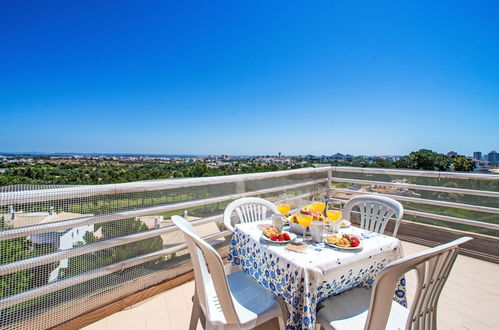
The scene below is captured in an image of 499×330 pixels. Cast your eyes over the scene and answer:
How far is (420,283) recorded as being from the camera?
82cm

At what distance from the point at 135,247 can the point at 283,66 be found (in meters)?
8.21

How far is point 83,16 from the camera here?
23.3ft

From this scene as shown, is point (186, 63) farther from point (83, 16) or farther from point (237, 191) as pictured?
point (237, 191)

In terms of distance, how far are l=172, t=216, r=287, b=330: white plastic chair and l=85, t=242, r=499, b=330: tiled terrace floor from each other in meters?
0.56

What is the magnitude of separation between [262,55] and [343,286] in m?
8.74

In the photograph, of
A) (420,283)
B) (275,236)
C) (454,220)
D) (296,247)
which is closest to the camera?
(420,283)

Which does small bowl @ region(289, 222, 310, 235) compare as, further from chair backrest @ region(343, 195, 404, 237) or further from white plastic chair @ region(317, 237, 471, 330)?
chair backrest @ region(343, 195, 404, 237)

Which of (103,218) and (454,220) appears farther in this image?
(454,220)

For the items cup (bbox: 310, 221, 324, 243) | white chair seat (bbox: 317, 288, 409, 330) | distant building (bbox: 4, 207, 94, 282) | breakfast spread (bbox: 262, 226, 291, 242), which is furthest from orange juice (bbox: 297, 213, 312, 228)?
distant building (bbox: 4, 207, 94, 282)

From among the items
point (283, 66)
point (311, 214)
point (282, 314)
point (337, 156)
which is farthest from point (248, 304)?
point (283, 66)

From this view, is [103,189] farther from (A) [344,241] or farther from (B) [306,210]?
(A) [344,241]

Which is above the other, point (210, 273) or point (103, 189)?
point (103, 189)

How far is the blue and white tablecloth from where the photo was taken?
42.0 inches

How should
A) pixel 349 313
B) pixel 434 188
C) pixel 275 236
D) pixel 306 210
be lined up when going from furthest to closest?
pixel 434 188
pixel 306 210
pixel 275 236
pixel 349 313
